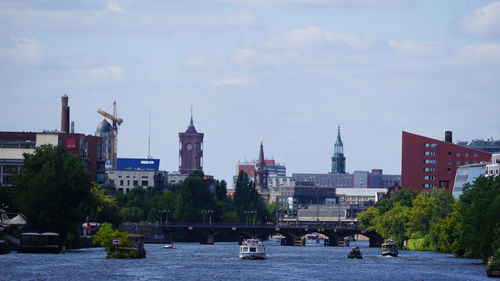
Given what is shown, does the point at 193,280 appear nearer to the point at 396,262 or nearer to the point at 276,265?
the point at 276,265

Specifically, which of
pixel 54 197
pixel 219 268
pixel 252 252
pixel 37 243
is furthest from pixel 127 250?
pixel 252 252

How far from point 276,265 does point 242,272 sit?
2133 centimetres

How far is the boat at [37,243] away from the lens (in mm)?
181875

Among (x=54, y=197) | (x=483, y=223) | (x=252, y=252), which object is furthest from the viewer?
(x=252, y=252)

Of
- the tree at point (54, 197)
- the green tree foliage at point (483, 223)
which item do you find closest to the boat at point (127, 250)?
the tree at point (54, 197)

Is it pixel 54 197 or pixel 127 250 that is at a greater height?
pixel 54 197

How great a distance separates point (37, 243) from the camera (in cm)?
18275

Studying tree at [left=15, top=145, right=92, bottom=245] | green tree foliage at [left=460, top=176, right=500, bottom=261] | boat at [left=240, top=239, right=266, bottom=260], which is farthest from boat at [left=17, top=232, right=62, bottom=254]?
green tree foliage at [left=460, top=176, right=500, bottom=261]

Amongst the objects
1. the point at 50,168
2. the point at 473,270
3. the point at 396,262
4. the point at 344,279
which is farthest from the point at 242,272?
the point at 50,168

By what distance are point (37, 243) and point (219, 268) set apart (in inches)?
1311

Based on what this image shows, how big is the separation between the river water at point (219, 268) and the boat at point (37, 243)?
243 cm

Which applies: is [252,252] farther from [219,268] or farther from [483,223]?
[483,223]

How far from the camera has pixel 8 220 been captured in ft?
642

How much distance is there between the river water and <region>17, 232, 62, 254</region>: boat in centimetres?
243
